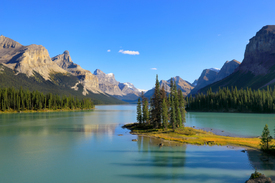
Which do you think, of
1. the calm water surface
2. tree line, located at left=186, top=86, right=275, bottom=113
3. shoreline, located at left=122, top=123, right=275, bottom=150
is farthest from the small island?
tree line, located at left=186, top=86, right=275, bottom=113

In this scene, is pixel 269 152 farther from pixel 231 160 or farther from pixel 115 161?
pixel 115 161

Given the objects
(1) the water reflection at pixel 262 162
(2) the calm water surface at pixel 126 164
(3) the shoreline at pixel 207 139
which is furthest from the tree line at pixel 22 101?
(1) the water reflection at pixel 262 162

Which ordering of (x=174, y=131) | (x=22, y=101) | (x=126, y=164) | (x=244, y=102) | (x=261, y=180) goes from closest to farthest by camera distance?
(x=261, y=180)
(x=126, y=164)
(x=174, y=131)
(x=22, y=101)
(x=244, y=102)

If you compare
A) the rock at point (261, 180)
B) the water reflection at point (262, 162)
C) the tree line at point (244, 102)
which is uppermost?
the tree line at point (244, 102)

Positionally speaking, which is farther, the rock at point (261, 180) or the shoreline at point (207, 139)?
the shoreline at point (207, 139)

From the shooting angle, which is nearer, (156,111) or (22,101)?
(156,111)

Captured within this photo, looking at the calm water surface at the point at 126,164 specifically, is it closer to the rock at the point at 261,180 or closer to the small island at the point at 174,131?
the rock at the point at 261,180

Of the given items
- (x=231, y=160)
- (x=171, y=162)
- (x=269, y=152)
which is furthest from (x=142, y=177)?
(x=269, y=152)

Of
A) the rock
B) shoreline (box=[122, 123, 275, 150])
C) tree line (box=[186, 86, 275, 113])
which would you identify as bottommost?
shoreline (box=[122, 123, 275, 150])

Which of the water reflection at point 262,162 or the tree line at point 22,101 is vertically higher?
the tree line at point 22,101

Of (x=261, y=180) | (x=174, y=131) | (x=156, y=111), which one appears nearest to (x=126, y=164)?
(x=261, y=180)

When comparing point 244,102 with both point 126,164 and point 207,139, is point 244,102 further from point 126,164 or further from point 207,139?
point 126,164

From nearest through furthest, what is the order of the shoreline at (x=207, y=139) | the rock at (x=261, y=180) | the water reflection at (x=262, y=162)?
the rock at (x=261, y=180), the water reflection at (x=262, y=162), the shoreline at (x=207, y=139)

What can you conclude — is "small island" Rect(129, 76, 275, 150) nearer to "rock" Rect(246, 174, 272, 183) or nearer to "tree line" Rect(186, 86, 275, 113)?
"rock" Rect(246, 174, 272, 183)
